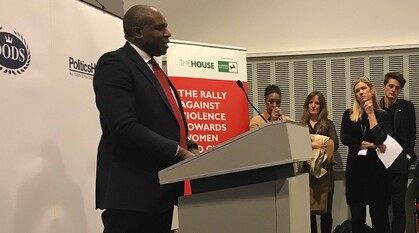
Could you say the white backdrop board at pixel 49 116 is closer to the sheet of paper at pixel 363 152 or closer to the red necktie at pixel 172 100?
the red necktie at pixel 172 100

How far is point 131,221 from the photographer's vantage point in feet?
5.73

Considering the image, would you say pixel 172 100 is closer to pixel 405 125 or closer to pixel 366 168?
pixel 366 168

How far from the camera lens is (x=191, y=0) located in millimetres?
5852

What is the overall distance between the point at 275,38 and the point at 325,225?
80.4 inches

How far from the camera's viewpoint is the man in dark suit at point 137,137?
168cm

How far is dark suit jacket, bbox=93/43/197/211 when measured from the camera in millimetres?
1671

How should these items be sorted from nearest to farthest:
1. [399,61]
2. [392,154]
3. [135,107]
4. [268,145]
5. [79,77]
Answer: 1. [268,145]
2. [135,107]
3. [79,77]
4. [392,154]
5. [399,61]

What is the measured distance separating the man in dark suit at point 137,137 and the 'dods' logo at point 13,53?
688 mm

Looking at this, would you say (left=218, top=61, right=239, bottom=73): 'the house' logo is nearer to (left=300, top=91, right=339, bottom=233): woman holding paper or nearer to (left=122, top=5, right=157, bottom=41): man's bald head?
(left=300, top=91, right=339, bottom=233): woman holding paper

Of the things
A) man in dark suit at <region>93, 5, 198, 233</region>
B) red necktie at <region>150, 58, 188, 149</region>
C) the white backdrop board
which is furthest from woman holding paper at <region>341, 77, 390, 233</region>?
man in dark suit at <region>93, 5, 198, 233</region>

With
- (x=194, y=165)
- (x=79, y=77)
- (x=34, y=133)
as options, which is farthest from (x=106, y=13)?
(x=194, y=165)

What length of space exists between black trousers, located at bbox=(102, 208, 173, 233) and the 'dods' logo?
90 cm

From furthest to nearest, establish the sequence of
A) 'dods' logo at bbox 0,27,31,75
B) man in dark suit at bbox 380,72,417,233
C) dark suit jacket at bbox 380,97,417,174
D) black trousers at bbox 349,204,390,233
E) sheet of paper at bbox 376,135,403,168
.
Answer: dark suit jacket at bbox 380,97,417,174 → man in dark suit at bbox 380,72,417,233 → black trousers at bbox 349,204,390,233 → sheet of paper at bbox 376,135,403,168 → 'dods' logo at bbox 0,27,31,75

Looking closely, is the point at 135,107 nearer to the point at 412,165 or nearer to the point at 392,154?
the point at 392,154
